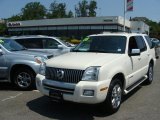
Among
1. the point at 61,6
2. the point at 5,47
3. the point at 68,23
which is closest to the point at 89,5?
the point at 61,6

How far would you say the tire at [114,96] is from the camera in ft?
20.6

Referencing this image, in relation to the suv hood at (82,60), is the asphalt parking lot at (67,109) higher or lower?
lower

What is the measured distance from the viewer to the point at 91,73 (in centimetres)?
609

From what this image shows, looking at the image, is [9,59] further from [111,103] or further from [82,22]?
[82,22]

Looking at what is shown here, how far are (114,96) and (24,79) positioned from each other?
350 cm

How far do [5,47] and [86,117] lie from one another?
4.43m

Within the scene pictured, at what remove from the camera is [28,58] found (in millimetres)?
8938

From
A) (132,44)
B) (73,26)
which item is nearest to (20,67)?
(132,44)

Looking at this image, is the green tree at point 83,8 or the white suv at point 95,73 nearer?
the white suv at point 95,73

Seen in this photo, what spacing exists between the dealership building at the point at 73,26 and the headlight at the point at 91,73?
171 ft

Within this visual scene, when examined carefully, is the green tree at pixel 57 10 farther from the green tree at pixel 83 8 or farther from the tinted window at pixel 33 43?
the tinted window at pixel 33 43

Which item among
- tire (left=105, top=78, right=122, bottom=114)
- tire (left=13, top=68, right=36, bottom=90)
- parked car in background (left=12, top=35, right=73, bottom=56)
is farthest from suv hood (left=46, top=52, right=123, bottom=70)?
parked car in background (left=12, top=35, right=73, bottom=56)

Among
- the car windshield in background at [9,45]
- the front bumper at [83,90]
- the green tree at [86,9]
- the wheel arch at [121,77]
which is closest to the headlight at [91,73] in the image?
the front bumper at [83,90]

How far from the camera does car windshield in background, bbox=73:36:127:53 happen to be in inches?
294
